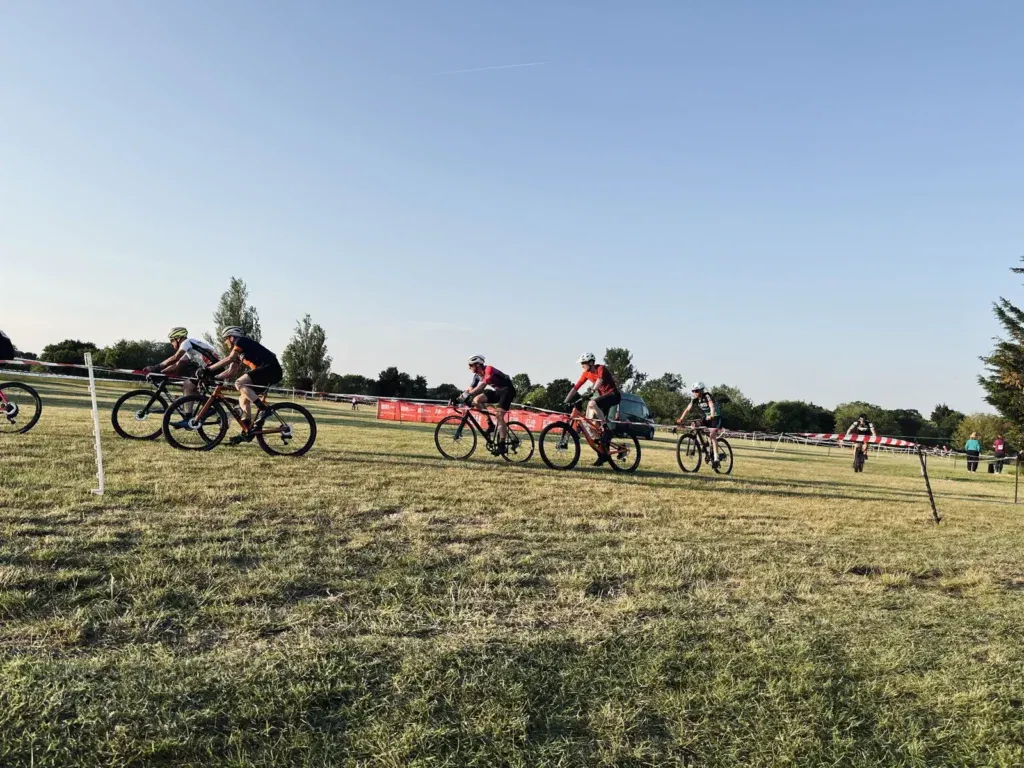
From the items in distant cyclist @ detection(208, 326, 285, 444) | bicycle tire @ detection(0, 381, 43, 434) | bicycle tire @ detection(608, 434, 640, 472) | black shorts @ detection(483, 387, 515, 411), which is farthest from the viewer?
bicycle tire @ detection(608, 434, 640, 472)

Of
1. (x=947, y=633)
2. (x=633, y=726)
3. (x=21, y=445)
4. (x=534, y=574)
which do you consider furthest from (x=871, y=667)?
(x=21, y=445)

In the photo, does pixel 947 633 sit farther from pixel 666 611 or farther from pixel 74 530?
pixel 74 530

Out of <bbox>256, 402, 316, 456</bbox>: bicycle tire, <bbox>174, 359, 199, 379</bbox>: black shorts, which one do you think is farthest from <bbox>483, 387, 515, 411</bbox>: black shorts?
<bbox>174, 359, 199, 379</bbox>: black shorts

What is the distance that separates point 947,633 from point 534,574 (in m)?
2.55

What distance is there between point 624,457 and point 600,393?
4.12ft

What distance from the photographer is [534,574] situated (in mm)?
4262

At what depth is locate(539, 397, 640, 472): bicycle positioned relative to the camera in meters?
10.6

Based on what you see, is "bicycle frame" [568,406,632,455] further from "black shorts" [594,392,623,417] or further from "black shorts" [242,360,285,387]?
"black shorts" [242,360,285,387]

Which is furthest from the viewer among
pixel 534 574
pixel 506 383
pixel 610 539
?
pixel 506 383

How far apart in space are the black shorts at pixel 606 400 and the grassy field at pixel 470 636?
16.0 ft

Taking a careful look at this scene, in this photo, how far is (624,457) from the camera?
11.2 meters

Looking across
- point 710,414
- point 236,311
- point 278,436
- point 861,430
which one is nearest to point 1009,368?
point 861,430

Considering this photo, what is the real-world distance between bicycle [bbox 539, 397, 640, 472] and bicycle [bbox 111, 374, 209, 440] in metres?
6.03

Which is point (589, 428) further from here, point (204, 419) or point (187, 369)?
point (187, 369)
